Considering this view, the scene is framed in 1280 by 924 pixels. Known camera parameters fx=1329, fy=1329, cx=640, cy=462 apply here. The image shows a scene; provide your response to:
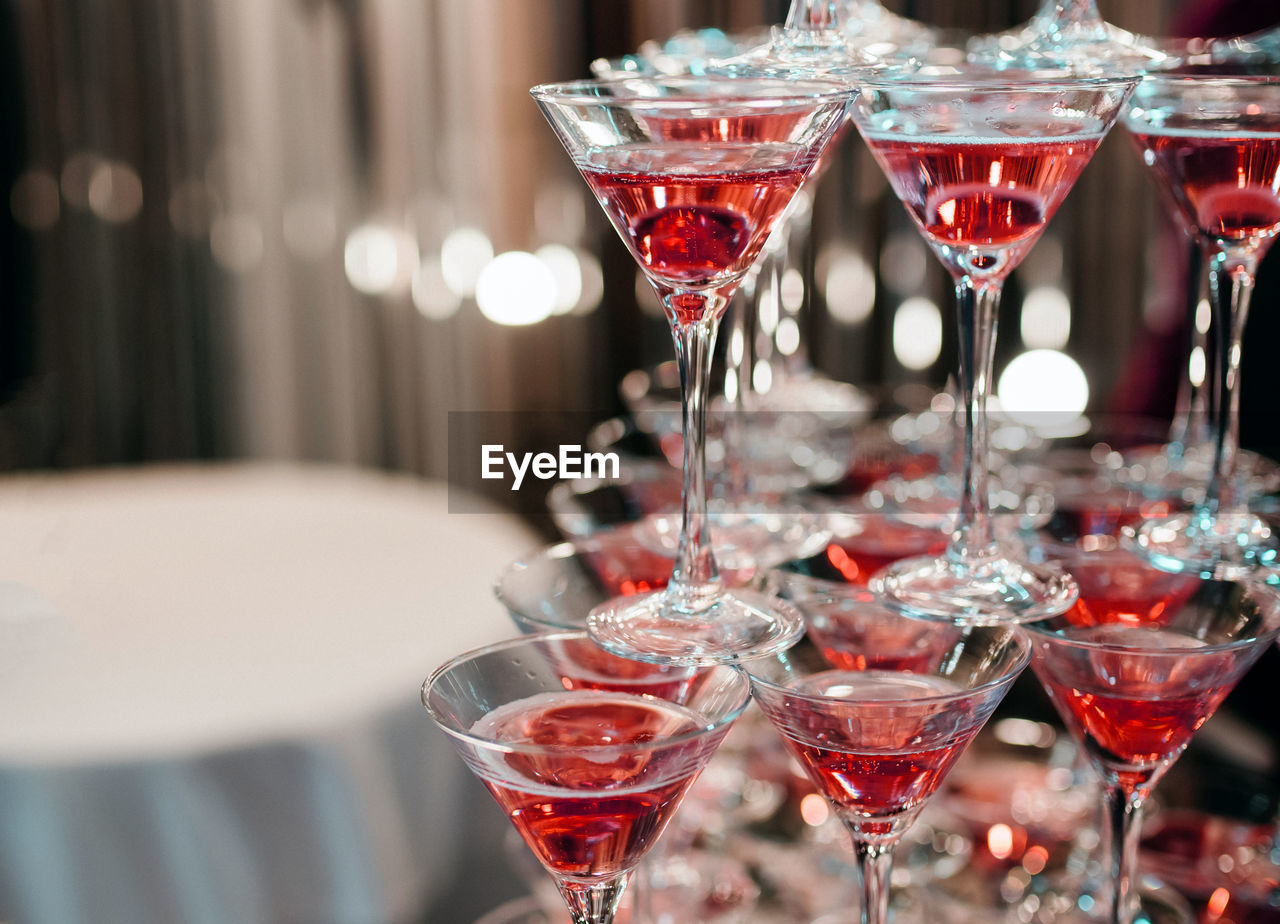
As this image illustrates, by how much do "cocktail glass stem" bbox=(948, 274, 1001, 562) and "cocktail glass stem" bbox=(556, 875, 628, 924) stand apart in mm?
234

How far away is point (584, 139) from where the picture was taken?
574mm

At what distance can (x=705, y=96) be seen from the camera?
529 millimetres

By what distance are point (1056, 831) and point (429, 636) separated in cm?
91

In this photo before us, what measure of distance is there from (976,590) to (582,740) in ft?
0.67

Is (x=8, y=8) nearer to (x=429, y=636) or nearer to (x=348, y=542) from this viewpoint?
(x=348, y=542)

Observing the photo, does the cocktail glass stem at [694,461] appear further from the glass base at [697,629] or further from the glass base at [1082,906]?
the glass base at [1082,906]

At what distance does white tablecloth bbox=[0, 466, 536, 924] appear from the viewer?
135 centimetres

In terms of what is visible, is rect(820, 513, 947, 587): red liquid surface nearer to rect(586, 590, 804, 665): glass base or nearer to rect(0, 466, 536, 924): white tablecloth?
rect(586, 590, 804, 665): glass base

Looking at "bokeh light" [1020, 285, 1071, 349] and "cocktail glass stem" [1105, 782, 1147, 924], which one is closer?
"cocktail glass stem" [1105, 782, 1147, 924]

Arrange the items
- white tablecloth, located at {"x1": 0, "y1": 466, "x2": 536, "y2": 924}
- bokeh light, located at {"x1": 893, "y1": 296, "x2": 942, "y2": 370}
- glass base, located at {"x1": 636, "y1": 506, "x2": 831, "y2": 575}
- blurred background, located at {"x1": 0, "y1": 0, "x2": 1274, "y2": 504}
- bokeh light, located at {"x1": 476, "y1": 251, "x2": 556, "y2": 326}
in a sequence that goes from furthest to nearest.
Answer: bokeh light, located at {"x1": 476, "y1": 251, "x2": 556, "y2": 326} < blurred background, located at {"x1": 0, "y1": 0, "x2": 1274, "y2": 504} < bokeh light, located at {"x1": 893, "y1": 296, "x2": 942, "y2": 370} < white tablecloth, located at {"x1": 0, "y1": 466, "x2": 536, "y2": 924} < glass base, located at {"x1": 636, "y1": 506, "x2": 831, "y2": 575}

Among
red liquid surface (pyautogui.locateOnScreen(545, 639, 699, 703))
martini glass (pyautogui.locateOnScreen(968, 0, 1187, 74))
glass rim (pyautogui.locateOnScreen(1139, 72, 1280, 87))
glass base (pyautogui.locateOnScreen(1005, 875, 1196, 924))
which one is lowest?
glass base (pyautogui.locateOnScreen(1005, 875, 1196, 924))

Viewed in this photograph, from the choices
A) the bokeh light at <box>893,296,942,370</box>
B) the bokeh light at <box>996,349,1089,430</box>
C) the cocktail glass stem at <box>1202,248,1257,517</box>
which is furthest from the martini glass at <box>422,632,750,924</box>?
the bokeh light at <box>893,296,942,370</box>

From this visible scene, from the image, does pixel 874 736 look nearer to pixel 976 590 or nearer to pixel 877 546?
pixel 976 590

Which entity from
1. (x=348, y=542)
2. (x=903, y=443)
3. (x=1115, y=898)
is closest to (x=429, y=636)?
(x=348, y=542)
